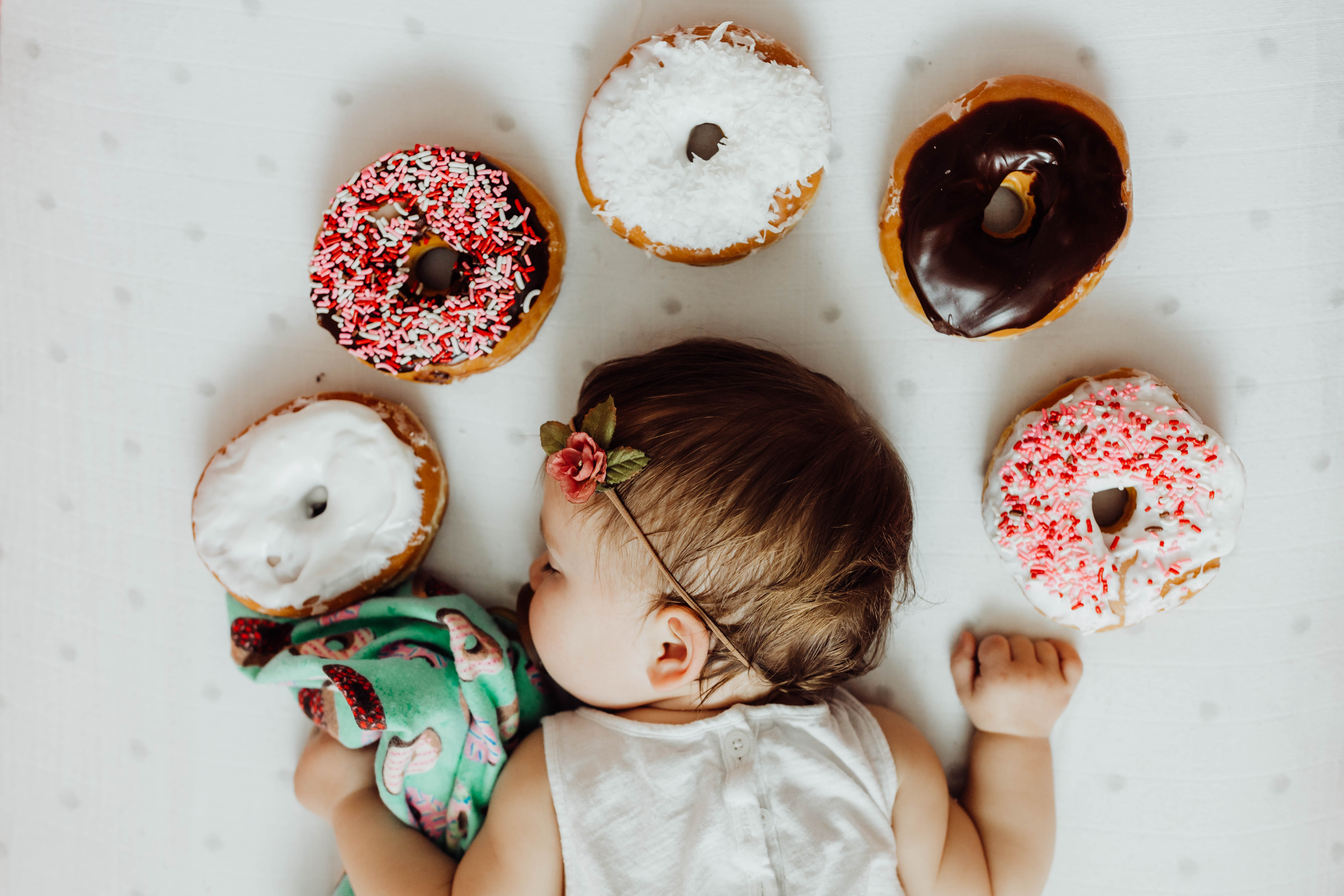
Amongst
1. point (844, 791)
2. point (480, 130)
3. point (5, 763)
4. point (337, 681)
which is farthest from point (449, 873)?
point (480, 130)

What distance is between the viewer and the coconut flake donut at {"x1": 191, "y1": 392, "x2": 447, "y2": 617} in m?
1.21

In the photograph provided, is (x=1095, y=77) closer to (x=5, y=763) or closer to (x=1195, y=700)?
(x=1195, y=700)

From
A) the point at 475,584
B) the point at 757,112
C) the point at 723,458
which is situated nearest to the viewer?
the point at 723,458

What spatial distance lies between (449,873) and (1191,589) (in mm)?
1217

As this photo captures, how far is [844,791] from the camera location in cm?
115

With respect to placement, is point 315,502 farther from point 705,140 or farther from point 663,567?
point 705,140

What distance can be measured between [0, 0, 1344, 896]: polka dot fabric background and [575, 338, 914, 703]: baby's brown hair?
0.26 meters

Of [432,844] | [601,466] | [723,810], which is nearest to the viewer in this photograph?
[601,466]

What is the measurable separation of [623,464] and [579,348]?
40cm

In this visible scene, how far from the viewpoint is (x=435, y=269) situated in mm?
1289

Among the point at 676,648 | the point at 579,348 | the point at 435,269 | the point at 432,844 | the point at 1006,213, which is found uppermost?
the point at 1006,213

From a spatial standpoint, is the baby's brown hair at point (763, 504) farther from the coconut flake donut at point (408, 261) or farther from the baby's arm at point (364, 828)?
the baby's arm at point (364, 828)

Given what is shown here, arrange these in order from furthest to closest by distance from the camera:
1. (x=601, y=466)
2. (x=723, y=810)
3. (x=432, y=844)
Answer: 1. (x=432, y=844)
2. (x=723, y=810)
3. (x=601, y=466)

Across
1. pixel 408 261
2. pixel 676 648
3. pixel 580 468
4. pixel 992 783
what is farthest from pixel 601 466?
pixel 992 783
